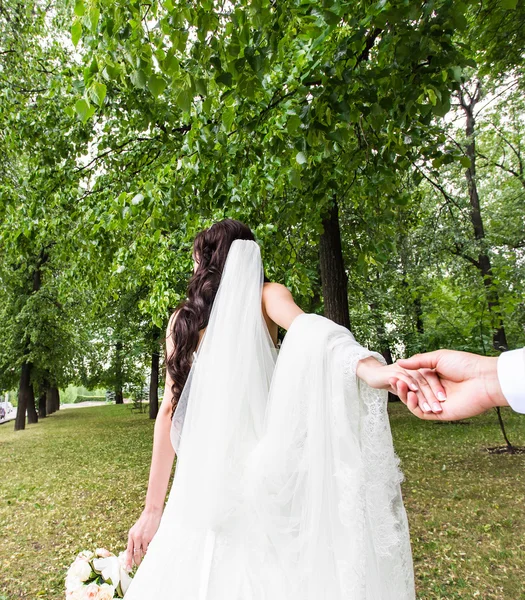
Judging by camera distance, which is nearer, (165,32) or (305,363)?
(305,363)

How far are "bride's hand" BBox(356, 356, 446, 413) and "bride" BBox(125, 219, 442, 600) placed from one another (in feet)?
0.03

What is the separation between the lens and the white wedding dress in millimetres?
1781

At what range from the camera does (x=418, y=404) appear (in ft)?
4.77

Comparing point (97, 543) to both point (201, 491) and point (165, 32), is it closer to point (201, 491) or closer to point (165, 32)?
point (201, 491)

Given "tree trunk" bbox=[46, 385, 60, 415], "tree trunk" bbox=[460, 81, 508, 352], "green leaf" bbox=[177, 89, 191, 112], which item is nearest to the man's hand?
"green leaf" bbox=[177, 89, 191, 112]

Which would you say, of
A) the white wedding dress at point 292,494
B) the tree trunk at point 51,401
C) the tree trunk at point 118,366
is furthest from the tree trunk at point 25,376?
the white wedding dress at point 292,494

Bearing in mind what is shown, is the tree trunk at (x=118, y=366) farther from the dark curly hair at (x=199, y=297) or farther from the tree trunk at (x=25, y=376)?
the dark curly hair at (x=199, y=297)

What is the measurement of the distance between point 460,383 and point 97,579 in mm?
1753

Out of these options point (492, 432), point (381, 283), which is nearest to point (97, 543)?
point (381, 283)

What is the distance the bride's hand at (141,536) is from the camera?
86.4 inches

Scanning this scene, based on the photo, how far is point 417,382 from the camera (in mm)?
1485

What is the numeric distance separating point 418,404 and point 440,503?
5959 mm

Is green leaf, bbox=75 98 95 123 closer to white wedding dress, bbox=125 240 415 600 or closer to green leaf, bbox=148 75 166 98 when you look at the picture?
green leaf, bbox=148 75 166 98

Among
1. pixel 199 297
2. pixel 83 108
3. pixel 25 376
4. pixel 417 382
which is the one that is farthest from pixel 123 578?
pixel 25 376
